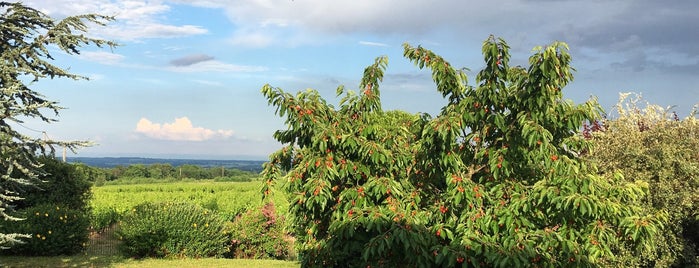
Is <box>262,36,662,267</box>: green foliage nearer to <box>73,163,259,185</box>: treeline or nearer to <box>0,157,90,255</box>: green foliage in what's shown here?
<box>0,157,90,255</box>: green foliage

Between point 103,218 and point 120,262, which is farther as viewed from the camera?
point 103,218

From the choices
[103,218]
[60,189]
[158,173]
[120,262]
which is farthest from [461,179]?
[158,173]

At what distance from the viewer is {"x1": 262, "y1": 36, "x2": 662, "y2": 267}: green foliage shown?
5.96 m

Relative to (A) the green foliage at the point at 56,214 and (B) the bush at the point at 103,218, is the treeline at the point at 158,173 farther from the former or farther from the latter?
(A) the green foliage at the point at 56,214

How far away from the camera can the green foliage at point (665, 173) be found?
11008 millimetres

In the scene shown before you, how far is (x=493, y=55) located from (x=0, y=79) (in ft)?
25.1

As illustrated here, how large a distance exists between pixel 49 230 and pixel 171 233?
11.6 feet

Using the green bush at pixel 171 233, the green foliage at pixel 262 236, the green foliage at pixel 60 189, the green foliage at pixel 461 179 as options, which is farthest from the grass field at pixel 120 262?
the green foliage at pixel 461 179

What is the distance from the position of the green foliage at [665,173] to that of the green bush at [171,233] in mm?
10389

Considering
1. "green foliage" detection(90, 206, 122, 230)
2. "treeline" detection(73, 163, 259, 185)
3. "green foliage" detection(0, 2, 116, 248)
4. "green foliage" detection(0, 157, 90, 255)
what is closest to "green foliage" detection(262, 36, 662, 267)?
"green foliage" detection(0, 2, 116, 248)

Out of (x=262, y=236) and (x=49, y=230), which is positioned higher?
(x=49, y=230)

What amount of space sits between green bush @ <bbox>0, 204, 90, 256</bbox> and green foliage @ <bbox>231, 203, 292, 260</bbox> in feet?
15.0

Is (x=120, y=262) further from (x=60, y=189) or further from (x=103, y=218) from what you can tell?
(x=103, y=218)

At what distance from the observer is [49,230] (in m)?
15.4
